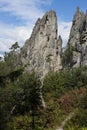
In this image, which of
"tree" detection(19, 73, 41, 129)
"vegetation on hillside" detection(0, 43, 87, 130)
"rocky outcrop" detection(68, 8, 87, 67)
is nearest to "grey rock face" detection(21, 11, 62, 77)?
"rocky outcrop" detection(68, 8, 87, 67)

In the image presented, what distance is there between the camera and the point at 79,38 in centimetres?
11162

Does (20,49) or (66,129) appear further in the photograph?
(20,49)

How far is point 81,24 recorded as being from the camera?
4530 inches

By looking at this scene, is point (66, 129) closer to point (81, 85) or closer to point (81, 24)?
point (81, 85)

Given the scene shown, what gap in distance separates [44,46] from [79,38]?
443 inches

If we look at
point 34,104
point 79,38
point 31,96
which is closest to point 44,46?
point 79,38

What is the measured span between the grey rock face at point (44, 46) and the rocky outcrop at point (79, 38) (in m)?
5.05

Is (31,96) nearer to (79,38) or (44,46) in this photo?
(44,46)

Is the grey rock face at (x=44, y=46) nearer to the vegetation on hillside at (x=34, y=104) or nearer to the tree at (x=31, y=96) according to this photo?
the vegetation on hillside at (x=34, y=104)

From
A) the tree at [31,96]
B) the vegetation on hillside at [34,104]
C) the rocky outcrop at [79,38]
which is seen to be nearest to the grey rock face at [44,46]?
the rocky outcrop at [79,38]

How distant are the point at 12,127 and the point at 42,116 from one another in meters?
7.77

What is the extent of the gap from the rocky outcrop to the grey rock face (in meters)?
5.05

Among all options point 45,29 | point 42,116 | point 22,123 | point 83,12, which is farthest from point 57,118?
point 83,12

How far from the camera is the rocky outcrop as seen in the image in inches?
4079
